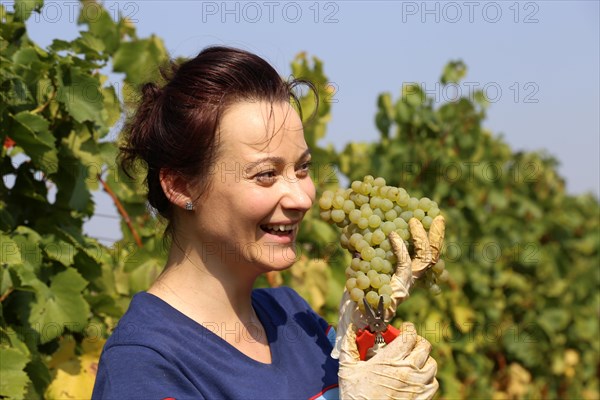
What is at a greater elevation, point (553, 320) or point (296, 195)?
point (296, 195)

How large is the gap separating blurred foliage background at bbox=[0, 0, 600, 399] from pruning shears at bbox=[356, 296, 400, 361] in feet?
2.99

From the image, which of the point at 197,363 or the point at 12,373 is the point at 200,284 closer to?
the point at 197,363

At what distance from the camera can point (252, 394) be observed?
6.13ft

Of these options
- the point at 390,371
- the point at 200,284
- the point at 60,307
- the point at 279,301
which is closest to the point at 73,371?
the point at 60,307

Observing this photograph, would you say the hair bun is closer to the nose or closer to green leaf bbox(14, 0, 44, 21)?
the nose

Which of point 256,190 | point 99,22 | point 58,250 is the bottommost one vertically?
point 58,250

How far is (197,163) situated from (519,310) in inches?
224

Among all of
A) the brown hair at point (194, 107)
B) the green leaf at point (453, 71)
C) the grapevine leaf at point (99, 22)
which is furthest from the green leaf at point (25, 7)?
the green leaf at point (453, 71)

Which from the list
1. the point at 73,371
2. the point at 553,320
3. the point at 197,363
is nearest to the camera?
the point at 197,363

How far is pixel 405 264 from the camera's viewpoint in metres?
1.94

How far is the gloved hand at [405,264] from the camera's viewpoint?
76.2 inches

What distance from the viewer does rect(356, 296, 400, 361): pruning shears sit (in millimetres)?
1891

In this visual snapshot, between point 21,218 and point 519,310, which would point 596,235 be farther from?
point 21,218

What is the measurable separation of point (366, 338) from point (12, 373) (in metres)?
1.04
